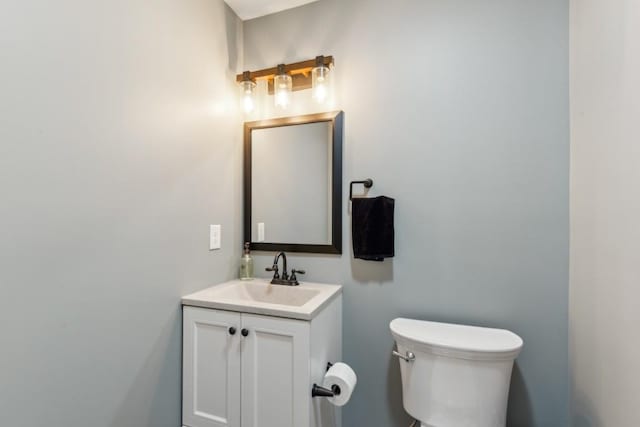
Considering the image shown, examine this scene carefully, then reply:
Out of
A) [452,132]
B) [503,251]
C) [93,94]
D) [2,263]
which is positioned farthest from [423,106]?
[2,263]

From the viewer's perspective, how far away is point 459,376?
1.13 metres

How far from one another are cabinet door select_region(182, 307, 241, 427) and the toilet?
28.8 inches

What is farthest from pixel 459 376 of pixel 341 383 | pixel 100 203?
pixel 100 203

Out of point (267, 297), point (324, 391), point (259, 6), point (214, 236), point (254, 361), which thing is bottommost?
point (324, 391)

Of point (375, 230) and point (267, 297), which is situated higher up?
point (375, 230)

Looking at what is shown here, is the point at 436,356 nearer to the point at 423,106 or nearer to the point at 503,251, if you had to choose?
the point at 503,251

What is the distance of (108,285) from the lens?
1.02 metres

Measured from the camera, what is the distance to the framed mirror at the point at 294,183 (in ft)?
5.24

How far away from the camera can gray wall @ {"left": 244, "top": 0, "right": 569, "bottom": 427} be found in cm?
126

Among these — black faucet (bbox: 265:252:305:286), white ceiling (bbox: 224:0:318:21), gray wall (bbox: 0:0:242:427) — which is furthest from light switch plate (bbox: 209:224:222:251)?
white ceiling (bbox: 224:0:318:21)

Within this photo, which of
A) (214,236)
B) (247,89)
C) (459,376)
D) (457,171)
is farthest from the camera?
(247,89)

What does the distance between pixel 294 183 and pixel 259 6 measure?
3.41ft

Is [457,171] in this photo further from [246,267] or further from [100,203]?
[100,203]

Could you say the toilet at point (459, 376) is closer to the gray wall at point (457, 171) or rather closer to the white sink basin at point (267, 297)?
the gray wall at point (457, 171)
